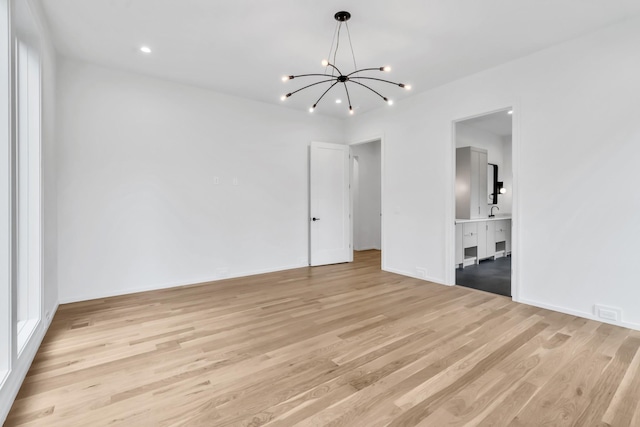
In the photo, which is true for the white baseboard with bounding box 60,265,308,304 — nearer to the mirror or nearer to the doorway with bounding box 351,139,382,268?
the doorway with bounding box 351,139,382,268

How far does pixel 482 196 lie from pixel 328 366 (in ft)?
18.5

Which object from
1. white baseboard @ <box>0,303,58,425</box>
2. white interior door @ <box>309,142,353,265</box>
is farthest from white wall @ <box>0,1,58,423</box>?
white interior door @ <box>309,142,353,265</box>

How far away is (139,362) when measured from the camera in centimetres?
232

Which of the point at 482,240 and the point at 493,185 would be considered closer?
the point at 482,240

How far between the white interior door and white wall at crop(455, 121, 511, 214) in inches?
96.6

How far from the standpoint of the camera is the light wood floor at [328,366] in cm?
175

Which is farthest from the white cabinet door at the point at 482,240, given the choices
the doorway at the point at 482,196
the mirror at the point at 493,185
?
the mirror at the point at 493,185

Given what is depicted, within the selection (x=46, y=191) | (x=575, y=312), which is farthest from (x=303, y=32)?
(x=575, y=312)

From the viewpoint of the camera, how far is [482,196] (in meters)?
6.45

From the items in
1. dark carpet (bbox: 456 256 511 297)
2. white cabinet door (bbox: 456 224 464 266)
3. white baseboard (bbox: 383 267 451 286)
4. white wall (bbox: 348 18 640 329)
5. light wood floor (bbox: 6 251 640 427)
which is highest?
white wall (bbox: 348 18 640 329)

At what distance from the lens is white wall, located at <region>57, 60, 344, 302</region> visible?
376 cm

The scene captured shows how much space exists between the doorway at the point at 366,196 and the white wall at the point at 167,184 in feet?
8.50

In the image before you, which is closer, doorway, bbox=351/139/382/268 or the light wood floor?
the light wood floor

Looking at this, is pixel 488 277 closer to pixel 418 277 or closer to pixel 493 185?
pixel 418 277
